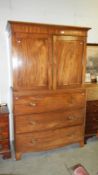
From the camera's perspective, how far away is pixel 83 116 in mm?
2652

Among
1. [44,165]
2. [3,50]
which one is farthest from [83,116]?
[3,50]

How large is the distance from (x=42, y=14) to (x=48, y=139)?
6.41 ft

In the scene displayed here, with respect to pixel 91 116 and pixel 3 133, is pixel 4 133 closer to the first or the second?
pixel 3 133

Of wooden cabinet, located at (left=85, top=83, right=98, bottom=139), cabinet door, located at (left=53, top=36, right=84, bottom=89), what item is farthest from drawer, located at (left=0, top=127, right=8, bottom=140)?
wooden cabinet, located at (left=85, top=83, right=98, bottom=139)

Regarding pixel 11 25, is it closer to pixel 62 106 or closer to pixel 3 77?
pixel 3 77

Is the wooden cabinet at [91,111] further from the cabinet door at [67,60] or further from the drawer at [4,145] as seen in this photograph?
the drawer at [4,145]

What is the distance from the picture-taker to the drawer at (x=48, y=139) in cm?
237

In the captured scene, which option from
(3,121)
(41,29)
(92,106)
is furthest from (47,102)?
(41,29)

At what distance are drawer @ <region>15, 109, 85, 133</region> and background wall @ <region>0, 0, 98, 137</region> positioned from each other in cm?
65

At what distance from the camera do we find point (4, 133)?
239 centimetres

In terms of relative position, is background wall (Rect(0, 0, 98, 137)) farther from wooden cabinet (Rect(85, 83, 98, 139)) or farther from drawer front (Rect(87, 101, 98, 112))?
drawer front (Rect(87, 101, 98, 112))

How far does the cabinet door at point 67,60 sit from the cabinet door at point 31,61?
106mm

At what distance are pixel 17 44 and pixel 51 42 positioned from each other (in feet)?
1.48

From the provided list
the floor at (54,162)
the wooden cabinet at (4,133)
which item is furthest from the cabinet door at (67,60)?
the floor at (54,162)
